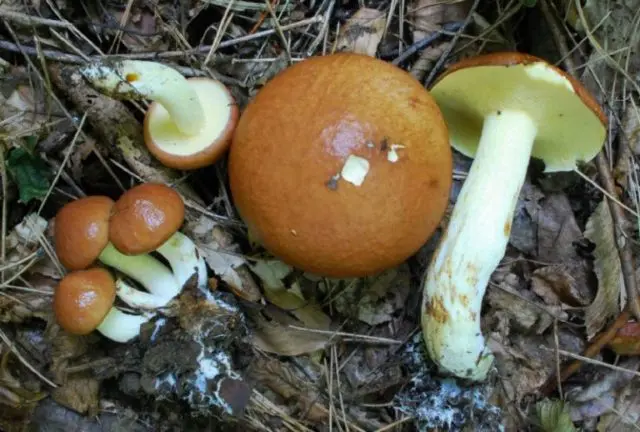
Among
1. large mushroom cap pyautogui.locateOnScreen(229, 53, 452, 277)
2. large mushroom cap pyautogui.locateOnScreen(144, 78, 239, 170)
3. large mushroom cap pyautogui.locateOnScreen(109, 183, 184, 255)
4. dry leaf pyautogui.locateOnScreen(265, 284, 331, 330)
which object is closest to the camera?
large mushroom cap pyautogui.locateOnScreen(229, 53, 452, 277)

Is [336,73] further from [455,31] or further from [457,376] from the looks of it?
[457,376]

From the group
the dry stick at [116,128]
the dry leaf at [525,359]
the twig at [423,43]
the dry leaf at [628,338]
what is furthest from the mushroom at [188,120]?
the dry leaf at [628,338]

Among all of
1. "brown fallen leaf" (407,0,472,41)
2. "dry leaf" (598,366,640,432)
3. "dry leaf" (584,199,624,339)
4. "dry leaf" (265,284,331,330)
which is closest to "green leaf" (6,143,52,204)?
"dry leaf" (265,284,331,330)

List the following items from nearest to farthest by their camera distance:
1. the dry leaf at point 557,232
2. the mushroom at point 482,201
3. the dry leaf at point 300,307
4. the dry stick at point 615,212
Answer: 1. the mushroom at point 482,201
2. the dry stick at point 615,212
3. the dry leaf at point 300,307
4. the dry leaf at point 557,232

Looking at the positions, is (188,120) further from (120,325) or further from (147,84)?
(120,325)

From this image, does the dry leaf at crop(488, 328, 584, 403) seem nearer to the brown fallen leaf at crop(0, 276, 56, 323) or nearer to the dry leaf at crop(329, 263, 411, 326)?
the dry leaf at crop(329, 263, 411, 326)

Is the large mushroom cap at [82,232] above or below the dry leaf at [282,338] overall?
above

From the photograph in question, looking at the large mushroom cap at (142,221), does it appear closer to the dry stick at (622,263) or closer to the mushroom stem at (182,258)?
the mushroom stem at (182,258)
